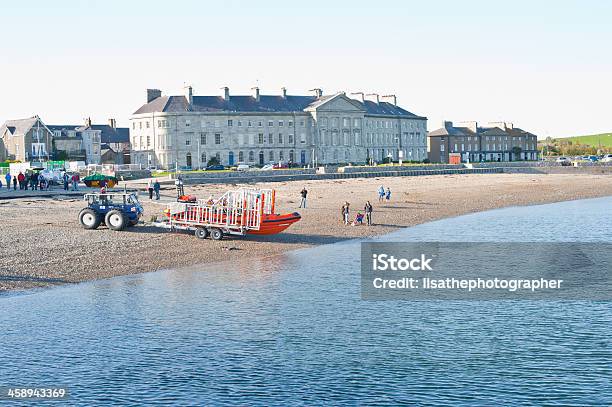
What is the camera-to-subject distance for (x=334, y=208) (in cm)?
6038

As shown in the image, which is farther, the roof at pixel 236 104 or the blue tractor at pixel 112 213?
the roof at pixel 236 104

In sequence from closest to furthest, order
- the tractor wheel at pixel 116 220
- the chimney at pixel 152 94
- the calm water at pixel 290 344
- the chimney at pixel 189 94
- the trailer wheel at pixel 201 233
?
the calm water at pixel 290 344 → the trailer wheel at pixel 201 233 → the tractor wheel at pixel 116 220 → the chimney at pixel 189 94 → the chimney at pixel 152 94

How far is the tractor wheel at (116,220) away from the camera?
4341cm

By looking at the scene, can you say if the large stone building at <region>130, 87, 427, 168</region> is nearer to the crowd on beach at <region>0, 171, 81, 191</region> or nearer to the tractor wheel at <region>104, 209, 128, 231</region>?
the crowd on beach at <region>0, 171, 81, 191</region>

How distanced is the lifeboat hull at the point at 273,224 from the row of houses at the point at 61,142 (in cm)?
8359

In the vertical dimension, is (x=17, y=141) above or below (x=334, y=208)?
above

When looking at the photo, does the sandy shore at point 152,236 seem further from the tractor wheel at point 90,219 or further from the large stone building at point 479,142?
the large stone building at point 479,142

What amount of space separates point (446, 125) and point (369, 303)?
148 m

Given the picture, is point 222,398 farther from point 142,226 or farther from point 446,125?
point 446,125

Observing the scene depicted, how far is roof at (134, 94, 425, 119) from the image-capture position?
124 metres

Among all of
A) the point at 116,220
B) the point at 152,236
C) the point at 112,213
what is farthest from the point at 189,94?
the point at 152,236

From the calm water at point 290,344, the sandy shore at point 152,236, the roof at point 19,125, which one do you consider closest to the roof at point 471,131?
the roof at point 19,125

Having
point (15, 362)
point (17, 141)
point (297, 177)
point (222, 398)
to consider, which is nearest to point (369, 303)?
point (222, 398)

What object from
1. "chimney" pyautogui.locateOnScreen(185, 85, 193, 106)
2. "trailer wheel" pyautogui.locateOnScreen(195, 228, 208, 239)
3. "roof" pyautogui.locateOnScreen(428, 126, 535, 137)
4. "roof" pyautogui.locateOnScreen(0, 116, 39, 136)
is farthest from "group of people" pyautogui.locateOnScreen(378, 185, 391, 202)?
"roof" pyautogui.locateOnScreen(428, 126, 535, 137)
